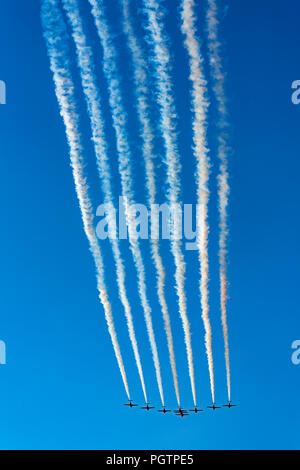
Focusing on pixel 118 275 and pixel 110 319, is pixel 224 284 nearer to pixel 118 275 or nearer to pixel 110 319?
pixel 118 275

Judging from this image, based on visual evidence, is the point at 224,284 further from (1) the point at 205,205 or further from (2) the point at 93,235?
(2) the point at 93,235

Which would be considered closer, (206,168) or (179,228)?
(206,168)

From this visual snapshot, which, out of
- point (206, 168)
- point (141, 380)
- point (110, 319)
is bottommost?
point (141, 380)

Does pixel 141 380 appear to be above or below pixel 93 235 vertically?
below

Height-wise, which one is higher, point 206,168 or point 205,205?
point 206,168
